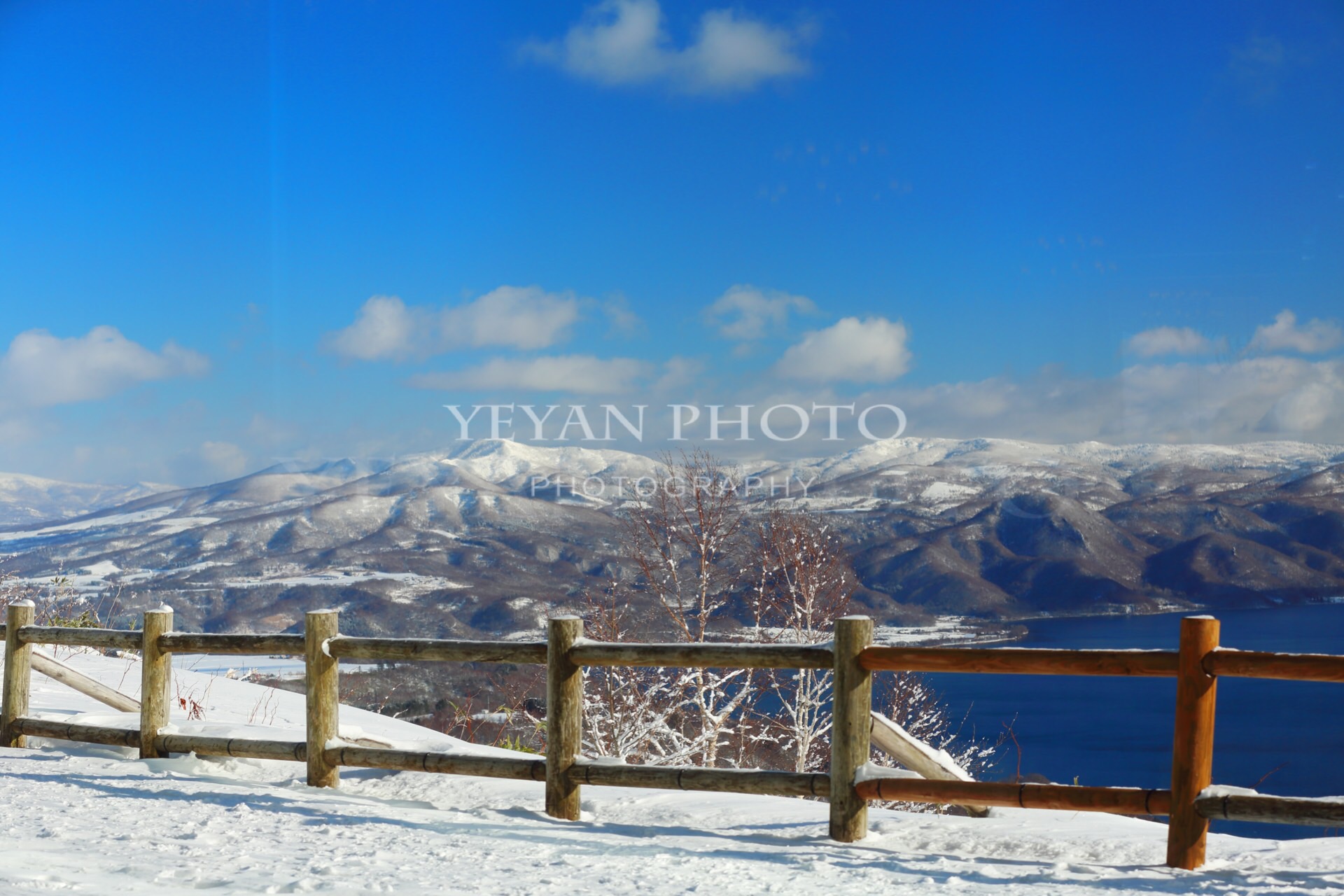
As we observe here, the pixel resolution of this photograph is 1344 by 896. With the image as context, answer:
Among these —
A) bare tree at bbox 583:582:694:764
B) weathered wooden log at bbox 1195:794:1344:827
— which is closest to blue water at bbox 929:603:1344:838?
bare tree at bbox 583:582:694:764

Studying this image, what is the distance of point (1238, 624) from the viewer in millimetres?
81062

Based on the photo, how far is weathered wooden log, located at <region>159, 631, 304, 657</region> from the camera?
7.10 metres

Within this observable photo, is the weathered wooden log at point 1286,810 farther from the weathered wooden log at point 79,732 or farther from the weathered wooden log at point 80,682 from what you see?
the weathered wooden log at point 80,682

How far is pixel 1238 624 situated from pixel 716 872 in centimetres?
8819

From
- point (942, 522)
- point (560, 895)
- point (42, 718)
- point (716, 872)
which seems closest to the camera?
point (560, 895)

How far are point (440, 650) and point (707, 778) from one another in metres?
1.89

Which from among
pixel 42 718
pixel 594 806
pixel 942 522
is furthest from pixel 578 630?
pixel 942 522

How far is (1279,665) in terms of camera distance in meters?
4.72

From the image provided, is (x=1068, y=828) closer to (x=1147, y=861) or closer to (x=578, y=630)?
(x=1147, y=861)

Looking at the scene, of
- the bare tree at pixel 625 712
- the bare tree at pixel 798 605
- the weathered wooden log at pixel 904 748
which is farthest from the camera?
the bare tree at pixel 798 605

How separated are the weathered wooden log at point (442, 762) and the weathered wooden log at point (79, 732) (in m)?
1.95

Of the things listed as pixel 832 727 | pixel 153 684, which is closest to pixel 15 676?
pixel 153 684

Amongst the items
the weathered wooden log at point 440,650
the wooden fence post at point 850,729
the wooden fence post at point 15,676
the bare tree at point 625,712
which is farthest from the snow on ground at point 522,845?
the bare tree at point 625,712

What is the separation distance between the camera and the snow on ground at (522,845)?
15.0ft
